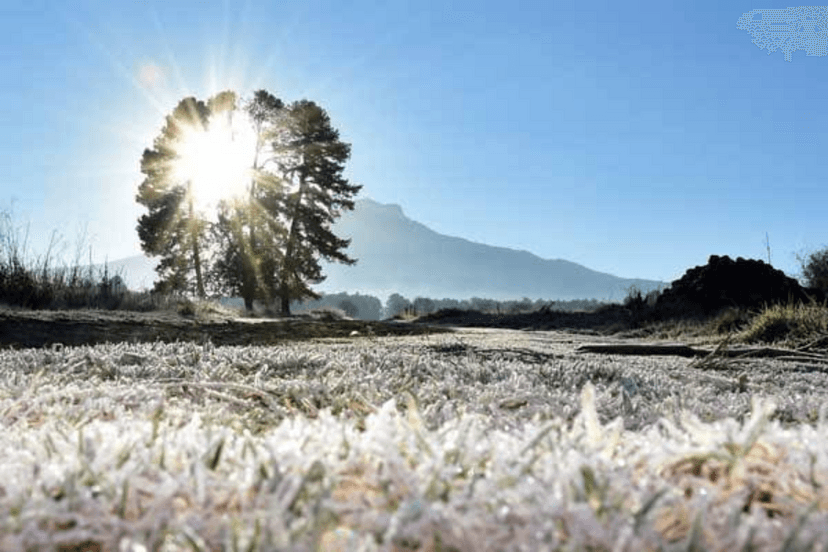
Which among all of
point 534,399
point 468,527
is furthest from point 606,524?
point 534,399

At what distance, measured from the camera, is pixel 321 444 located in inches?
28.8

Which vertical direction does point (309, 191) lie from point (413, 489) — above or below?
above

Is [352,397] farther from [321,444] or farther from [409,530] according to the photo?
[409,530]

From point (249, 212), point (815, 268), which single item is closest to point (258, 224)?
point (249, 212)

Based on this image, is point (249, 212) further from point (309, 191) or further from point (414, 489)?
point (414, 489)

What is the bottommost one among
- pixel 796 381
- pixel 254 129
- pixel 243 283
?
pixel 796 381

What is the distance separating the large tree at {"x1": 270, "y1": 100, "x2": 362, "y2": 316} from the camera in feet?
106

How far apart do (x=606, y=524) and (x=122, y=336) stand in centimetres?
432

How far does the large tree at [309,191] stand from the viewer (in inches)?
1268

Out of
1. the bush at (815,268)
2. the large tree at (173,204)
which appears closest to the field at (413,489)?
the bush at (815,268)

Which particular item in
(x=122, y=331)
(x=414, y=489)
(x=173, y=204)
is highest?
(x=173, y=204)

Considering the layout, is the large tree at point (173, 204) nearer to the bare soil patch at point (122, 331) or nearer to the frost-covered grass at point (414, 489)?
the bare soil patch at point (122, 331)

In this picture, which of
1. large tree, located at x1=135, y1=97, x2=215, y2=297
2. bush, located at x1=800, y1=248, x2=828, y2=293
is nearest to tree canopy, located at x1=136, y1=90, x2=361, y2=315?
large tree, located at x1=135, y1=97, x2=215, y2=297

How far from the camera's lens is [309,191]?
33188 mm
